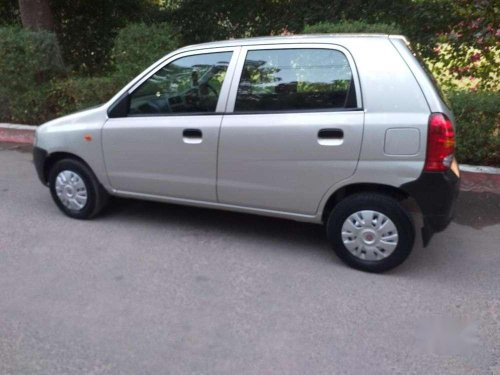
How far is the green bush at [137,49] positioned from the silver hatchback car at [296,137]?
320 centimetres

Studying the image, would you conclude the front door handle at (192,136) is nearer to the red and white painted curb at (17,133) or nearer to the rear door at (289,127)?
the rear door at (289,127)

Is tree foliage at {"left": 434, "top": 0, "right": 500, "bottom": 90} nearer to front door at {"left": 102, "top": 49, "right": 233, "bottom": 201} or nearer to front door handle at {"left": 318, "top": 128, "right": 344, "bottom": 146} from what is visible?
front door handle at {"left": 318, "top": 128, "right": 344, "bottom": 146}

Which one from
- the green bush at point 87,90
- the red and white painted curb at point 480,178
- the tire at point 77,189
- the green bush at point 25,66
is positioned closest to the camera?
the tire at point 77,189

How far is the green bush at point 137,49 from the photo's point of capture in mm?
7875

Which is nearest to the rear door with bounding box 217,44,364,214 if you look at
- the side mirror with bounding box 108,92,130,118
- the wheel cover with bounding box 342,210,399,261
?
the wheel cover with bounding box 342,210,399,261

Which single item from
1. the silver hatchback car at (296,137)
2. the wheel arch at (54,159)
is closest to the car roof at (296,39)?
the silver hatchback car at (296,137)

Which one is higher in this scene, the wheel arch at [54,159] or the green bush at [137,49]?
the green bush at [137,49]

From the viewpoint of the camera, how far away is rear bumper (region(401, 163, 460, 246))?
3.71m

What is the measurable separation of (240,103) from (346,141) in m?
0.92

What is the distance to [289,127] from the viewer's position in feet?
13.1

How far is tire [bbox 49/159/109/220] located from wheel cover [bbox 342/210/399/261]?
2.34m

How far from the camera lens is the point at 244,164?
421 cm

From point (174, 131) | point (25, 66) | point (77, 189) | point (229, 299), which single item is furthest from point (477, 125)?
point (25, 66)

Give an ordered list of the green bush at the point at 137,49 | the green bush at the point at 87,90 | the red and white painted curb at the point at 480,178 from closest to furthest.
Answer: the red and white painted curb at the point at 480,178 < the green bush at the point at 87,90 < the green bush at the point at 137,49
